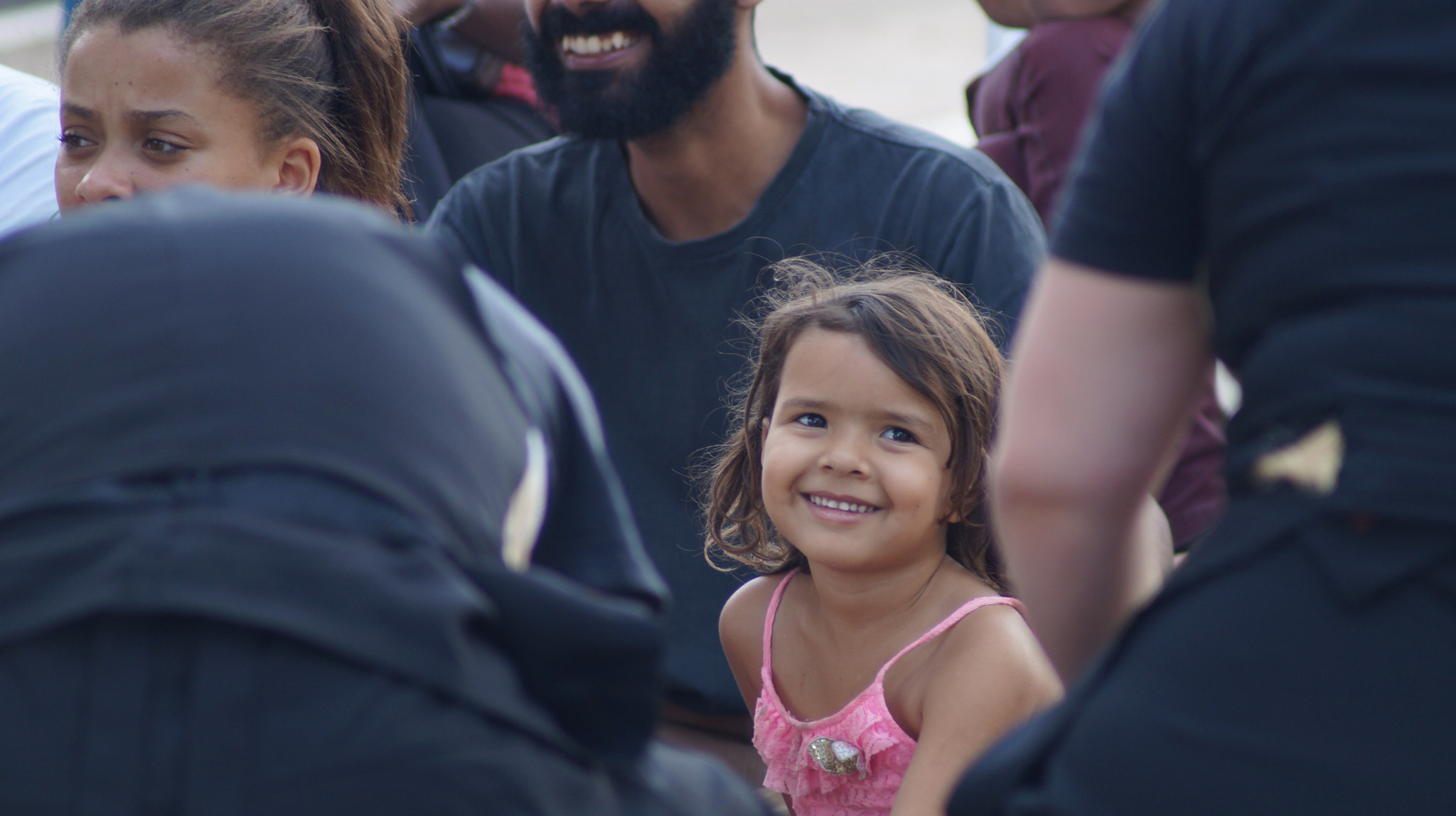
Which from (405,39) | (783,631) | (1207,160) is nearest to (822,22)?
(405,39)

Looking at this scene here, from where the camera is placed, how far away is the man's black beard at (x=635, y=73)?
268 centimetres

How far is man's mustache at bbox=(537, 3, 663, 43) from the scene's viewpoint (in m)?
2.82

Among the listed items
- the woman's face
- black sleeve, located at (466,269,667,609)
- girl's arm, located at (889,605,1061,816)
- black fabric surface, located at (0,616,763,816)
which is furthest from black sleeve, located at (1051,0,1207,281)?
the woman's face

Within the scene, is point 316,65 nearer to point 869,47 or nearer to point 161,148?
point 161,148

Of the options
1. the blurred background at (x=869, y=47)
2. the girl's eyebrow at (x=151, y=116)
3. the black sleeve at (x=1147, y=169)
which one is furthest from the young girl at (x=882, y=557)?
the blurred background at (x=869, y=47)

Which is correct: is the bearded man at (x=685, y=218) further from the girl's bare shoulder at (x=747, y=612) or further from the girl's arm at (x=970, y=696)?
the girl's arm at (x=970, y=696)

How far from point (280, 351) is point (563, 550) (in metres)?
0.26

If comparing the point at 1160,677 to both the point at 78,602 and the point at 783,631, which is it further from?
the point at 783,631

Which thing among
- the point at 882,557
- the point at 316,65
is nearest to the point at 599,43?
the point at 316,65

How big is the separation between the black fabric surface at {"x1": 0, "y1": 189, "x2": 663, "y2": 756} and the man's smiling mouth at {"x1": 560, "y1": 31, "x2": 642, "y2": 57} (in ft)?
6.70

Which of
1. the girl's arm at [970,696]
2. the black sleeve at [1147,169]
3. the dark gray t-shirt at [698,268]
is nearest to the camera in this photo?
the black sleeve at [1147,169]

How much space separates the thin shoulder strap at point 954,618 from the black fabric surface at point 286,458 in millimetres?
1235

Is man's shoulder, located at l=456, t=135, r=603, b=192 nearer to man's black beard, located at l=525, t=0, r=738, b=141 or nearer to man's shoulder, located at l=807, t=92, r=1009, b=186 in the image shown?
man's black beard, located at l=525, t=0, r=738, b=141

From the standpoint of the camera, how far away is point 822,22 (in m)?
11.7
